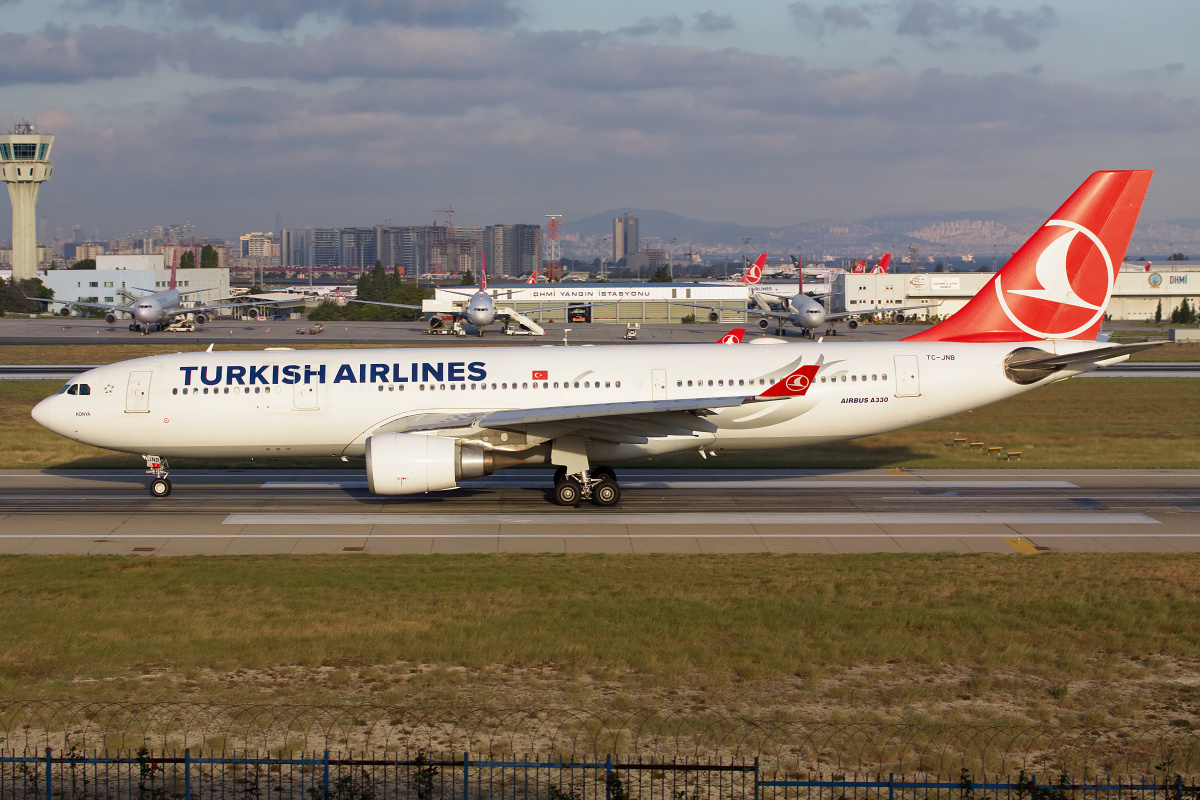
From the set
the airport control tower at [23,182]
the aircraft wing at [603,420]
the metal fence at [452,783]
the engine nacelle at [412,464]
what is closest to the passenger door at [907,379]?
the aircraft wing at [603,420]

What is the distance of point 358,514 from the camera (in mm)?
27766

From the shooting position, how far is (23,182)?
18925 cm

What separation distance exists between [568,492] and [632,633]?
36.7 feet

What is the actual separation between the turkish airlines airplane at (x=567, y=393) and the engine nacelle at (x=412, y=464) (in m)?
1.39

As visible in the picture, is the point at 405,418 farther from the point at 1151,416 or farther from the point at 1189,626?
the point at 1151,416

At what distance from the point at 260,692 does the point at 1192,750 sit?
42.1ft

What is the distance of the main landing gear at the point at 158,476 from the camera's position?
2984 centimetres

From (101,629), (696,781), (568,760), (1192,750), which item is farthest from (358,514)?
(1192,750)

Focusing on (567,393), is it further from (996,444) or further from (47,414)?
(996,444)

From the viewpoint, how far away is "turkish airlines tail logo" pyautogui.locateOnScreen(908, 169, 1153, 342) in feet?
98.0

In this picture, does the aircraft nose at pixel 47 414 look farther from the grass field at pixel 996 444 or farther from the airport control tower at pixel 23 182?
the airport control tower at pixel 23 182

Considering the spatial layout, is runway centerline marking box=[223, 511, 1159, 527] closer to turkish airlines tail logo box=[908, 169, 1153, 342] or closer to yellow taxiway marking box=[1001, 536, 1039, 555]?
yellow taxiway marking box=[1001, 536, 1039, 555]

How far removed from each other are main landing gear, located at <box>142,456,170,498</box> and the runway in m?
0.45

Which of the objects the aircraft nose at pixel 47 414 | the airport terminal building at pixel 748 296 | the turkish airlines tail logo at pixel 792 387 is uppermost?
the airport terminal building at pixel 748 296
